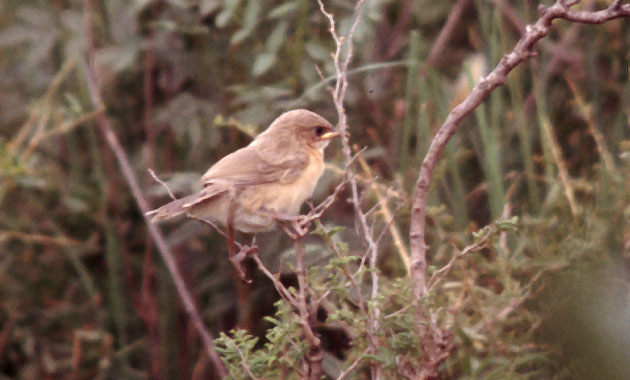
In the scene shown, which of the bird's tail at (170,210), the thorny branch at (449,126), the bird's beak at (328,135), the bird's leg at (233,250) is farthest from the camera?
the bird's beak at (328,135)

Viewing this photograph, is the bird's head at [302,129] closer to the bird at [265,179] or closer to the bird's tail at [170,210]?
the bird at [265,179]

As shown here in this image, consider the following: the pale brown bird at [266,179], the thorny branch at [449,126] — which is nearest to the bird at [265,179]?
the pale brown bird at [266,179]

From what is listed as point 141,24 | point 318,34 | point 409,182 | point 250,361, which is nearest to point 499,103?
point 409,182

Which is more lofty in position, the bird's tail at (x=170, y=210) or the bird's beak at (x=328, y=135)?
the bird's beak at (x=328, y=135)

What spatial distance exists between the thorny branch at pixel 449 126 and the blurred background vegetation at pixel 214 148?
2.51ft

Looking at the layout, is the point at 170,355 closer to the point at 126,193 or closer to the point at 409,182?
the point at 126,193

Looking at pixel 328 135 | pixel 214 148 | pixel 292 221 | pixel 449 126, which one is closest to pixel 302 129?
pixel 328 135

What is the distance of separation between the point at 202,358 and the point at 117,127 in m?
0.90

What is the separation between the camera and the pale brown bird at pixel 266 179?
6.06 feet

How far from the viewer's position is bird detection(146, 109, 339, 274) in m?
1.84

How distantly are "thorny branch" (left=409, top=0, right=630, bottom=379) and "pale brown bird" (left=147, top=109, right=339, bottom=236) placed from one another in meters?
0.25

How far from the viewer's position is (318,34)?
3.20 metres

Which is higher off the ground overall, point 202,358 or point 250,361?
point 250,361

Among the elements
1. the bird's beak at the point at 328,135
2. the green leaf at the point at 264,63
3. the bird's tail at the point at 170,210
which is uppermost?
the green leaf at the point at 264,63
